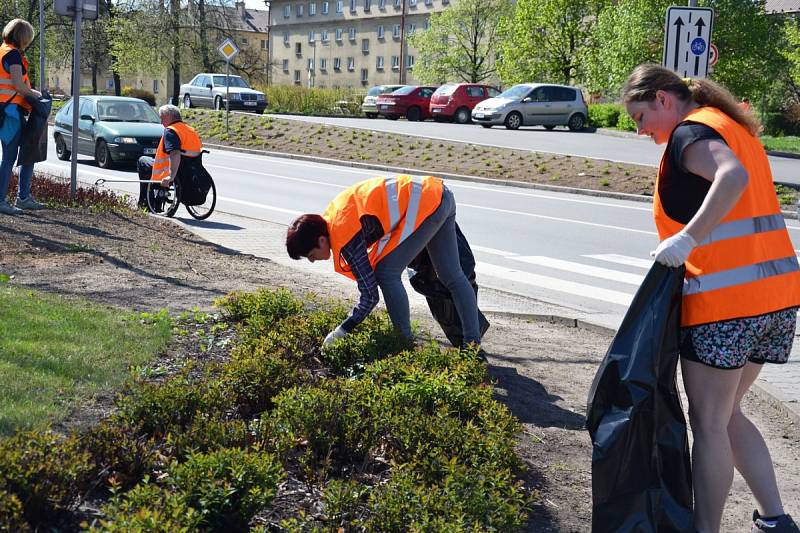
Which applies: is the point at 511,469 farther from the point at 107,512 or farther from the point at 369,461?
the point at 107,512

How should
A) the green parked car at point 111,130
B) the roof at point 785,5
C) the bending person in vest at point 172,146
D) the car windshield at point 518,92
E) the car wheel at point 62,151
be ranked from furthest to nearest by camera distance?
the roof at point 785,5 → the car windshield at point 518,92 → the car wheel at point 62,151 → the green parked car at point 111,130 → the bending person in vest at point 172,146

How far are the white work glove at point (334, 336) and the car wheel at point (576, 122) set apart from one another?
3305cm

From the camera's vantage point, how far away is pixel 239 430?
374cm

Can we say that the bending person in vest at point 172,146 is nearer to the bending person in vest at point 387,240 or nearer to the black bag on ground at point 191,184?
the black bag on ground at point 191,184

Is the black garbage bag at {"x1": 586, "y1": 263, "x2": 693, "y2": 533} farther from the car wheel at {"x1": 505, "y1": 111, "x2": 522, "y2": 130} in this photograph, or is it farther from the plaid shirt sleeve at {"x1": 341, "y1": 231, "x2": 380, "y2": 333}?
the car wheel at {"x1": 505, "y1": 111, "x2": 522, "y2": 130}

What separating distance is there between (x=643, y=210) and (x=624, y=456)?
1362 cm

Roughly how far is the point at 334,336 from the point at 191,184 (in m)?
8.37

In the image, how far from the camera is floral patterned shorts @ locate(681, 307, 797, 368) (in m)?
3.39

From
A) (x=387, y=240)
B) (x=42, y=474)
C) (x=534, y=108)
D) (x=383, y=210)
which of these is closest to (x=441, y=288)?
(x=387, y=240)

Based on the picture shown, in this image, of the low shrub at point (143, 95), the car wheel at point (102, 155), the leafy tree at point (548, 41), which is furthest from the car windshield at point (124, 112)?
the low shrub at point (143, 95)

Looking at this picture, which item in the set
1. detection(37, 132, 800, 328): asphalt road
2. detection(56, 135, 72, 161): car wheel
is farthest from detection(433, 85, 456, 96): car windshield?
detection(56, 135, 72, 161): car wheel

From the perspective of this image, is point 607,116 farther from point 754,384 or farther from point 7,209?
point 754,384

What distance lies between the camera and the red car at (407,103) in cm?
4278

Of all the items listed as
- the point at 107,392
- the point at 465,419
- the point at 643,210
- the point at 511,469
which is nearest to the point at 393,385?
the point at 465,419
